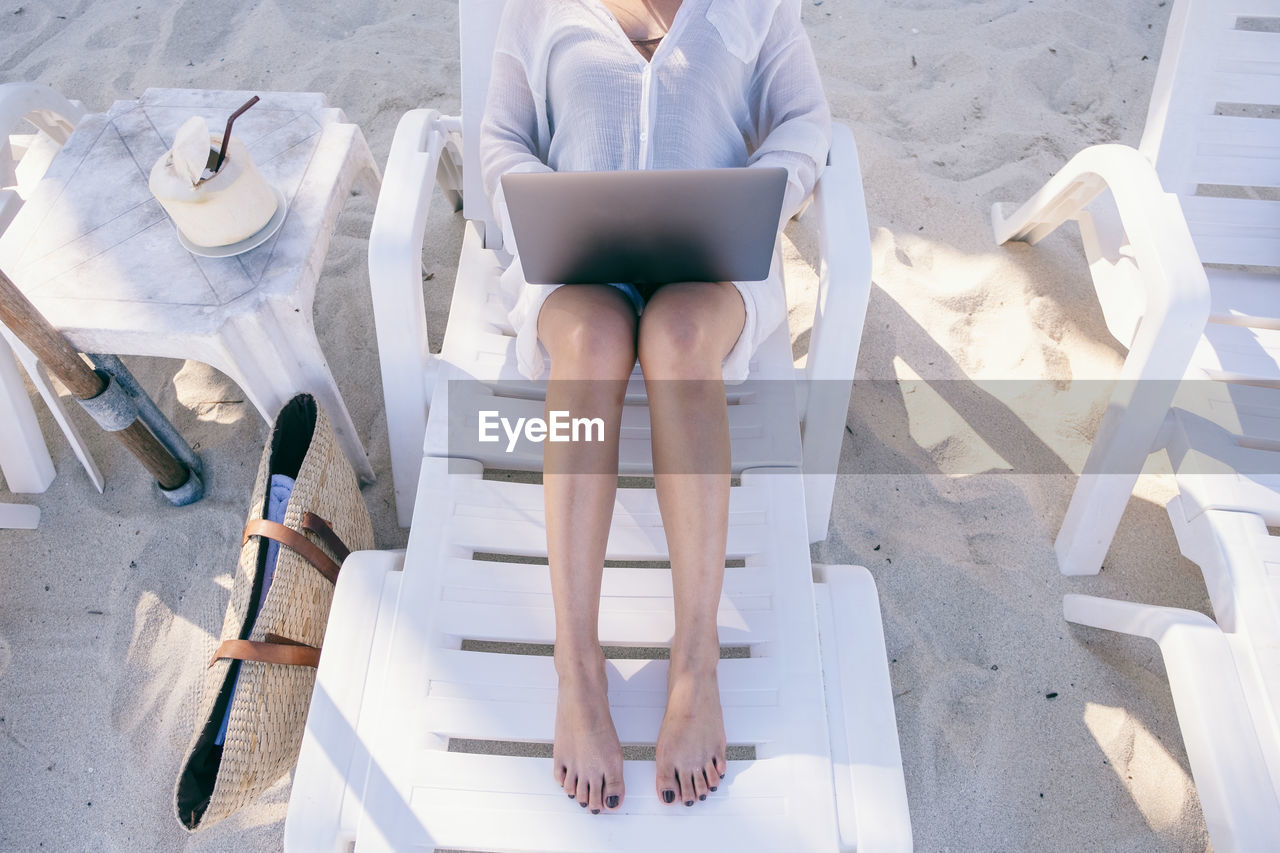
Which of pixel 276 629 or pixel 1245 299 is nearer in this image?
pixel 276 629

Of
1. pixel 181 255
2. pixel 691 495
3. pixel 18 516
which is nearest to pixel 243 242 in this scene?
pixel 181 255

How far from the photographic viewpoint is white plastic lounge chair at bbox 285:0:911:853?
3.55 ft

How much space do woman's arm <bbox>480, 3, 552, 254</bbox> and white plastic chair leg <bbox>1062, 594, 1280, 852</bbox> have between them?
4.16ft

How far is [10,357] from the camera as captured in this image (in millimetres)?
1569

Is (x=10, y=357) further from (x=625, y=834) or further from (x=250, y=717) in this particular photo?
(x=625, y=834)

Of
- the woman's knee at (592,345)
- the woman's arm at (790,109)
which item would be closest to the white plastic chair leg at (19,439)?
the woman's knee at (592,345)

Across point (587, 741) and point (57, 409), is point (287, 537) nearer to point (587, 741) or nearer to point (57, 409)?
point (587, 741)

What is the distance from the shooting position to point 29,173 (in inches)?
73.2

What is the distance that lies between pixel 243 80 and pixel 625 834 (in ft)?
7.85

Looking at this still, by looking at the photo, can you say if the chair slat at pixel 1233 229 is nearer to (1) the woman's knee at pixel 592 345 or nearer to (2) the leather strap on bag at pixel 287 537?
(1) the woman's knee at pixel 592 345

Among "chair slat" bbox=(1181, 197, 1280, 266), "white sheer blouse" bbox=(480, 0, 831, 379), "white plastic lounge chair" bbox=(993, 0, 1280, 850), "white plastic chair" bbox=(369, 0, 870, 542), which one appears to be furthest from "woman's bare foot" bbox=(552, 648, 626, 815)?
"chair slat" bbox=(1181, 197, 1280, 266)

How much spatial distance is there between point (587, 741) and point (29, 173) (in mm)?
1792

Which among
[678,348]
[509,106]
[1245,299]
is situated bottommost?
[1245,299]

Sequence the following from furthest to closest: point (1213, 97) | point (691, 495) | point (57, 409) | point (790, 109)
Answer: point (1213, 97)
point (57, 409)
point (790, 109)
point (691, 495)
